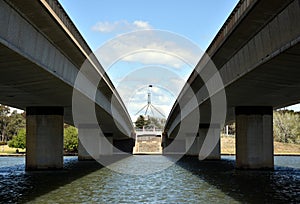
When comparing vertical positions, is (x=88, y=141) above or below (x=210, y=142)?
above

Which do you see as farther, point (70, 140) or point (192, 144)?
point (70, 140)

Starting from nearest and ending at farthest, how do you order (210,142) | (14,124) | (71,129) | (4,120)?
(210,142) → (71,129) → (4,120) → (14,124)

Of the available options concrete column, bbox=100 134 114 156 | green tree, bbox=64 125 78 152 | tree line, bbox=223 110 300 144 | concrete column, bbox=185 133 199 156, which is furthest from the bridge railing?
tree line, bbox=223 110 300 144

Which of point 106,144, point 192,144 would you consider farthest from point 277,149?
point 106,144

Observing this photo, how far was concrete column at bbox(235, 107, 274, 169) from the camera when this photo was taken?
47000 mm

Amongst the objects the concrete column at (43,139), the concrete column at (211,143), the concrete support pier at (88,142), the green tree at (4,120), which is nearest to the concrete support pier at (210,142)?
the concrete column at (211,143)

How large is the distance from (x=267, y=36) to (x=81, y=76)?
1745 centimetres

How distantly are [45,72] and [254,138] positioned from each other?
86.5 ft

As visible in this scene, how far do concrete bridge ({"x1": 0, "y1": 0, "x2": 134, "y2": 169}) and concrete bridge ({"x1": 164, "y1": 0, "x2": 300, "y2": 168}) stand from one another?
8.19 meters

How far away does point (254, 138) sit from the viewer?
155 ft

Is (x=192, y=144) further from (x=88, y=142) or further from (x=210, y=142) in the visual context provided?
(x=88, y=142)

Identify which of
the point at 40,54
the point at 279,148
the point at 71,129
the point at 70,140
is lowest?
the point at 279,148

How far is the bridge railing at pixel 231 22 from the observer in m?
22.1

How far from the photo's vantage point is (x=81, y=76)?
36.6 meters
